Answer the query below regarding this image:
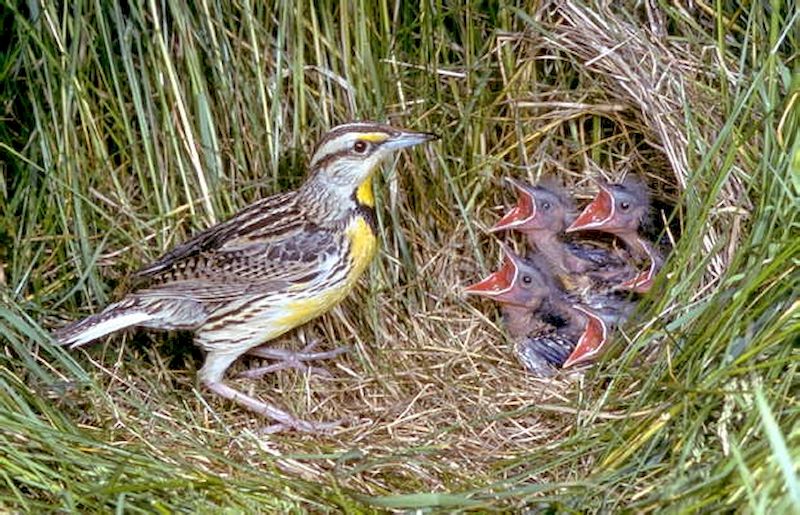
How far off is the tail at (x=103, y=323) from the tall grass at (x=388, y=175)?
0.36 ft

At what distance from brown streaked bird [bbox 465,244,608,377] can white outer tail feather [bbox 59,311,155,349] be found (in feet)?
4.33

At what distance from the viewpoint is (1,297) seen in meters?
5.58

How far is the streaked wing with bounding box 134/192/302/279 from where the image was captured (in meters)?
5.64

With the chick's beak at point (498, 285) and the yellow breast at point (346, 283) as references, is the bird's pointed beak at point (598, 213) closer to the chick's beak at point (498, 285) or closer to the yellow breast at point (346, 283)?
the chick's beak at point (498, 285)

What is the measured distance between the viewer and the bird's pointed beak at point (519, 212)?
6.08 m

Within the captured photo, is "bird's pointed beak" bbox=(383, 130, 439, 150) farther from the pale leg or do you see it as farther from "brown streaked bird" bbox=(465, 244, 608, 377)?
the pale leg

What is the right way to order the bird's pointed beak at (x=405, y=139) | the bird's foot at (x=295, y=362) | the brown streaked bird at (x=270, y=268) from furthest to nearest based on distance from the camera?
the bird's foot at (x=295, y=362), the brown streaked bird at (x=270, y=268), the bird's pointed beak at (x=405, y=139)

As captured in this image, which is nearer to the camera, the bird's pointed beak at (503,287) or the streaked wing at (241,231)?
the streaked wing at (241,231)

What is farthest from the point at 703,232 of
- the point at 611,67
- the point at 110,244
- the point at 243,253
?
the point at 110,244

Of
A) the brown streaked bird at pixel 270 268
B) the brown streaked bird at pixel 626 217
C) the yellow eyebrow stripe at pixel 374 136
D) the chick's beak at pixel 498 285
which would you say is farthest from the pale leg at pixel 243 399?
the brown streaked bird at pixel 626 217

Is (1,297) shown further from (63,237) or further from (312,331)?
(312,331)

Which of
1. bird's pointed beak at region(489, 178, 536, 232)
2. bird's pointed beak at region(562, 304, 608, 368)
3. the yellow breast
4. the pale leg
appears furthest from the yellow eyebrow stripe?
bird's pointed beak at region(562, 304, 608, 368)

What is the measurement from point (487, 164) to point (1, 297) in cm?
197

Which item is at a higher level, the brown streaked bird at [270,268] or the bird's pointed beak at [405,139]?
the bird's pointed beak at [405,139]
